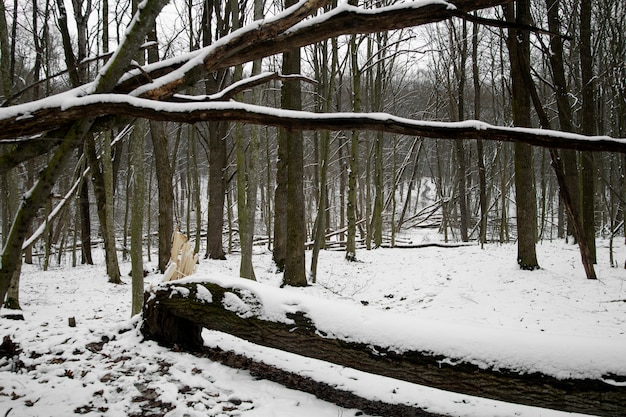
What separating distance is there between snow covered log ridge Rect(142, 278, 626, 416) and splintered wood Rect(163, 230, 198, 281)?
351 mm

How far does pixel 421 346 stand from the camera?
10.7ft

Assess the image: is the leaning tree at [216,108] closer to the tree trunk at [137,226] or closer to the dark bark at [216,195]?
the tree trunk at [137,226]

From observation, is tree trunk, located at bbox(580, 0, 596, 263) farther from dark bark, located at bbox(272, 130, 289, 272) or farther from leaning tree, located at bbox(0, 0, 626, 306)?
leaning tree, located at bbox(0, 0, 626, 306)

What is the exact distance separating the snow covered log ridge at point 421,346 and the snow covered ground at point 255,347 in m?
0.08

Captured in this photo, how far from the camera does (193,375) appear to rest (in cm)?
393

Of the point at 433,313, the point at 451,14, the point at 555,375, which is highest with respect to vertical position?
the point at 451,14

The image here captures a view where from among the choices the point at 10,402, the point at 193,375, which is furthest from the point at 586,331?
the point at 10,402

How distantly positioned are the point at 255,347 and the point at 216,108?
349 cm

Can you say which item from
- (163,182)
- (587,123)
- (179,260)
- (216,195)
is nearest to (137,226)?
(179,260)

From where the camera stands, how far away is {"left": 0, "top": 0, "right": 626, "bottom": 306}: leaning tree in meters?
2.19

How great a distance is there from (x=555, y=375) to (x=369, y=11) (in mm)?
2794

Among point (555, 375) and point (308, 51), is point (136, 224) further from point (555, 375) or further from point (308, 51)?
point (308, 51)

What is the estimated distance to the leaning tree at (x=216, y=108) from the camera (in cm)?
219

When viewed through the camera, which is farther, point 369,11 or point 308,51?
point 308,51
